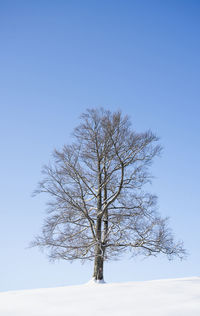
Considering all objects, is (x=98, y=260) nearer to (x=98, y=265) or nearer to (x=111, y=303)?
(x=98, y=265)

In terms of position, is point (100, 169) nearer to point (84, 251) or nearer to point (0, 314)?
point (84, 251)

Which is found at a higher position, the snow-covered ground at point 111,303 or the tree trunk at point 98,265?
the tree trunk at point 98,265

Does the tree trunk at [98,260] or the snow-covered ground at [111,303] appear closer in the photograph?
the snow-covered ground at [111,303]

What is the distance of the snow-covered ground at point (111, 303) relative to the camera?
5.92 meters

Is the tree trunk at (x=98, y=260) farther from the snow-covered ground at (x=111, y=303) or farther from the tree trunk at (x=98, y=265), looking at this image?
the snow-covered ground at (x=111, y=303)

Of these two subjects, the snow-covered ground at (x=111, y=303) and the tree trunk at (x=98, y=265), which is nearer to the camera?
the snow-covered ground at (x=111, y=303)

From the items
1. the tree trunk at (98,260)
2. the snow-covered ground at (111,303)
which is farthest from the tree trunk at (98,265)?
the snow-covered ground at (111,303)

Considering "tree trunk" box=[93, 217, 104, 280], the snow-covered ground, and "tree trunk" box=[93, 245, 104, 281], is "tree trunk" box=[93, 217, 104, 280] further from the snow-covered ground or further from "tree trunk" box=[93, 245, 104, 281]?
the snow-covered ground

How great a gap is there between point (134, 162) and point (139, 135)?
118 centimetres

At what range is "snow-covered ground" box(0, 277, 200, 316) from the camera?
5918 millimetres

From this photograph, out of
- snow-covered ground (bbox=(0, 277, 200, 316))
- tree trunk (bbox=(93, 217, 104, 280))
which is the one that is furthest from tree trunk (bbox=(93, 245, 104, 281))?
snow-covered ground (bbox=(0, 277, 200, 316))

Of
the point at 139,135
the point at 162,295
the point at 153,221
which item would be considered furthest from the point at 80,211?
the point at 162,295

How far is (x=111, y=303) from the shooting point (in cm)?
677

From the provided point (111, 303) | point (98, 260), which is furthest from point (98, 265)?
point (111, 303)
